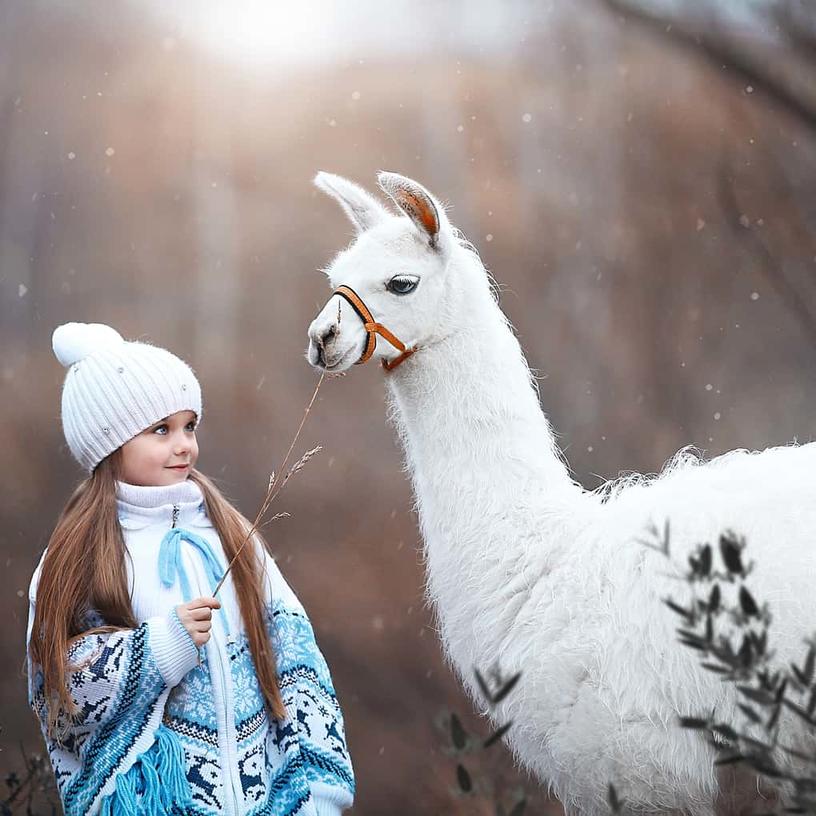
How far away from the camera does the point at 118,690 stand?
5.78 ft

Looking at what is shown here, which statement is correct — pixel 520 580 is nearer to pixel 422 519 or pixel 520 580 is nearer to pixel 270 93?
pixel 422 519

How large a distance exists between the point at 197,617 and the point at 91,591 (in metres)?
0.20

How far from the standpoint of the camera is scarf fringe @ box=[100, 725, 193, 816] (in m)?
1.73

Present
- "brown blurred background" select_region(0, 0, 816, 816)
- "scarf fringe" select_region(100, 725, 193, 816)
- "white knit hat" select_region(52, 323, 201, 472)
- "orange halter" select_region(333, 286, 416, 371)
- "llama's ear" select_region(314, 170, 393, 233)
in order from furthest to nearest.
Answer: "brown blurred background" select_region(0, 0, 816, 816) < "llama's ear" select_region(314, 170, 393, 233) < "orange halter" select_region(333, 286, 416, 371) < "white knit hat" select_region(52, 323, 201, 472) < "scarf fringe" select_region(100, 725, 193, 816)

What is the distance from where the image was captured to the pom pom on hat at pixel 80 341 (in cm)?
202

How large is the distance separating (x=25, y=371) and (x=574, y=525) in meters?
2.41

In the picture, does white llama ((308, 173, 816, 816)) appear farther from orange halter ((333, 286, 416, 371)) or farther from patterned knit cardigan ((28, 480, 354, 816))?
patterned knit cardigan ((28, 480, 354, 816))

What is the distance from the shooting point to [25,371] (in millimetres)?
3746

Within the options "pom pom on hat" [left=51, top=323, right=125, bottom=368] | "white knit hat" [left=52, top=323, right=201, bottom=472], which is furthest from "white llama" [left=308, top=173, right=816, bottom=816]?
"pom pom on hat" [left=51, top=323, right=125, bottom=368]

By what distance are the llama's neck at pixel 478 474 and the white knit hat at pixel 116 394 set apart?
0.47 metres

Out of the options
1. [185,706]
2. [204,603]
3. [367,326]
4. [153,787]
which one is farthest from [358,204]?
[153,787]

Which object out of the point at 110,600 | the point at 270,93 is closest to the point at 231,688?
the point at 110,600

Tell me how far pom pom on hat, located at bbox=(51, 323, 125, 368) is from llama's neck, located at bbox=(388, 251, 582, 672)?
1.87 feet

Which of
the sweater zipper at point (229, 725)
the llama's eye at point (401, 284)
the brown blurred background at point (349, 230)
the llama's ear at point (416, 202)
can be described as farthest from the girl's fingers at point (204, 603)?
the brown blurred background at point (349, 230)
